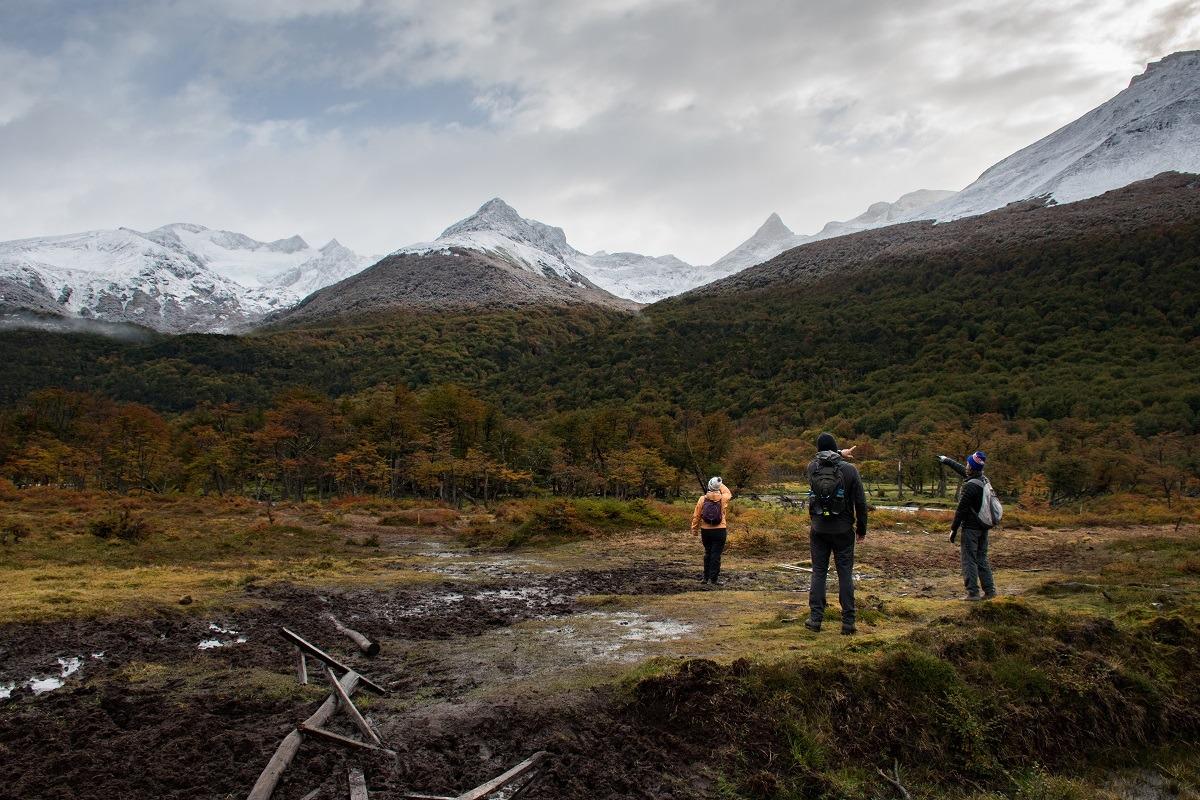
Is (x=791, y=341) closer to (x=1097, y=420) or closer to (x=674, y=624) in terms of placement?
(x=1097, y=420)

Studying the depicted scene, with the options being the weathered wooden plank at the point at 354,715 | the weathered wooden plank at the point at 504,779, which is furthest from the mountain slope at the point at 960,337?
the weathered wooden plank at the point at 354,715

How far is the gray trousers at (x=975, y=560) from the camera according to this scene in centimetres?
1005

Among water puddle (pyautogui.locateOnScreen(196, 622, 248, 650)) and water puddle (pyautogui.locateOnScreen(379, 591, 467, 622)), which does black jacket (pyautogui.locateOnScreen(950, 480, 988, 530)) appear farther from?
water puddle (pyautogui.locateOnScreen(196, 622, 248, 650))

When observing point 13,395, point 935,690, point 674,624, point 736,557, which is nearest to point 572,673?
point 674,624

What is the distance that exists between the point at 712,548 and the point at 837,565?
5617mm

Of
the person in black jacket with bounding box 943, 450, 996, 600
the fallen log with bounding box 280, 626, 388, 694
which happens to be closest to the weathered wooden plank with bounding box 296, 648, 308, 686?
the fallen log with bounding box 280, 626, 388, 694

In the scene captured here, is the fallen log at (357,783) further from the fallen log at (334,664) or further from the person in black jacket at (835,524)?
the person in black jacket at (835,524)

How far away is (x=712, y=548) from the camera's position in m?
13.6

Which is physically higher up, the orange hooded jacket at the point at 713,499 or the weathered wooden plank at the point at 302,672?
the orange hooded jacket at the point at 713,499

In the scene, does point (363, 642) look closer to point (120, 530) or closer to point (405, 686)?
point (405, 686)

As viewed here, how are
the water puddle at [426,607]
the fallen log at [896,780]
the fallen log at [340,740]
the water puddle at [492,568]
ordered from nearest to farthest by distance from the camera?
the fallen log at [896,780], the fallen log at [340,740], the water puddle at [426,607], the water puddle at [492,568]

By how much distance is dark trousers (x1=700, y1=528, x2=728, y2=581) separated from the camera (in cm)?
1354

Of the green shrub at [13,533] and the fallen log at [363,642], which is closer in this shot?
the fallen log at [363,642]

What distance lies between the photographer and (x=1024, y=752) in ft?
18.1
